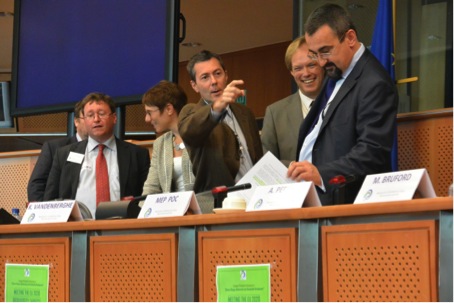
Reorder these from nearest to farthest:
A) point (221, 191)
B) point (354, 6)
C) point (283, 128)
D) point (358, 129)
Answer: point (221, 191) → point (358, 129) → point (283, 128) → point (354, 6)

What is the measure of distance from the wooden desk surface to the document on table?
0.74 ft

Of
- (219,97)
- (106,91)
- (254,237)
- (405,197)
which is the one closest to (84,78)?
(106,91)

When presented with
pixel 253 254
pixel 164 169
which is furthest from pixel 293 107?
pixel 253 254

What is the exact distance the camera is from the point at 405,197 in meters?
2.61

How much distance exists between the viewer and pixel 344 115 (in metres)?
3.49

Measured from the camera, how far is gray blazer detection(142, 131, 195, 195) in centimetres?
422

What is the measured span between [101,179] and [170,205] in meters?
1.58

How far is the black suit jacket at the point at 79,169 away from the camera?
16.0 feet

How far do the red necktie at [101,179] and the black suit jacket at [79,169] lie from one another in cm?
8

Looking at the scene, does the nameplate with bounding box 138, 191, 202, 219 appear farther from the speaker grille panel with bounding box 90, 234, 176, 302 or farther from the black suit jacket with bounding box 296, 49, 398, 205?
the black suit jacket with bounding box 296, 49, 398, 205

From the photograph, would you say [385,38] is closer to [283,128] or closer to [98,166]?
[283,128]

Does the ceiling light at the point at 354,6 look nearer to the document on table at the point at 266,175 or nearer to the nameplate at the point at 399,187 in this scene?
the document on table at the point at 266,175

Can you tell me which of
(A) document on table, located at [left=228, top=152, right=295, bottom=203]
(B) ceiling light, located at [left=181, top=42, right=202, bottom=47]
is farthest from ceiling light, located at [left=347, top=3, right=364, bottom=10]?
(B) ceiling light, located at [left=181, top=42, right=202, bottom=47]

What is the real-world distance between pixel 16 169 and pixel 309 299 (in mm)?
4210
